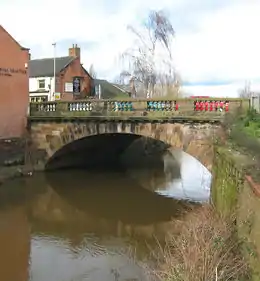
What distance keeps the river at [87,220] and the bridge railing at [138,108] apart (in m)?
3.46

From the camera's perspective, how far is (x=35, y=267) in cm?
1043

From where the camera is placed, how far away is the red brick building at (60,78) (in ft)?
113

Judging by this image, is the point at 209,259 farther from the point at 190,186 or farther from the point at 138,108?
the point at 190,186

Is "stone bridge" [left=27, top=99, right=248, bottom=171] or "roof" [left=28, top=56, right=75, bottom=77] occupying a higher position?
"roof" [left=28, top=56, right=75, bottom=77]

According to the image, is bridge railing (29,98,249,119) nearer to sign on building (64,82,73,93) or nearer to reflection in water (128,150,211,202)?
reflection in water (128,150,211,202)

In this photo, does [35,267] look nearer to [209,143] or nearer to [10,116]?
[209,143]

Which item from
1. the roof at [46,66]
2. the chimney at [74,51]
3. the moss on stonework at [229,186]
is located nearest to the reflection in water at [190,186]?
the moss on stonework at [229,186]

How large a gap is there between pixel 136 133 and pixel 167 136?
170cm

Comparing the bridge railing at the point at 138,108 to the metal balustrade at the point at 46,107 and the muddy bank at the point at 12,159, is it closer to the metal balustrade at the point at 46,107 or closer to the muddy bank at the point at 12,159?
the metal balustrade at the point at 46,107

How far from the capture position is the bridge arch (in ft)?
57.7

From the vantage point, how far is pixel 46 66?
37.1 m

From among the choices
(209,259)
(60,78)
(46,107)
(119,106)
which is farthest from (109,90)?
(209,259)

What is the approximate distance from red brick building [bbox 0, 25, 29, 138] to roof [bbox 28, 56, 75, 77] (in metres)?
11.6

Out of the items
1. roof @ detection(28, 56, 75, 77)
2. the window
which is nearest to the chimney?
roof @ detection(28, 56, 75, 77)
